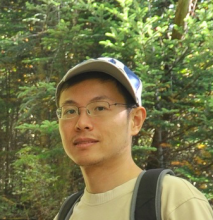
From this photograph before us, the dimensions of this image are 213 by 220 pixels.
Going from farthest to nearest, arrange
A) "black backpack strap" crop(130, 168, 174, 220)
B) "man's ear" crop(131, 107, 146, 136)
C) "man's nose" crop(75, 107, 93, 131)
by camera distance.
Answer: "man's ear" crop(131, 107, 146, 136) → "man's nose" crop(75, 107, 93, 131) → "black backpack strap" crop(130, 168, 174, 220)

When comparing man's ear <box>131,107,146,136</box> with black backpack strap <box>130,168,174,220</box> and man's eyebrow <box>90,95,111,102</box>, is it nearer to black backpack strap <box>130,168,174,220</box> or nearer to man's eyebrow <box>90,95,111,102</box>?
man's eyebrow <box>90,95,111,102</box>

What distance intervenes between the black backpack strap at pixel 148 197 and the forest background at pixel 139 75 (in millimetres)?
3437

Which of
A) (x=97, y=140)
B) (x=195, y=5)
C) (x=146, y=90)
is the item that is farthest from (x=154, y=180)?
(x=195, y=5)

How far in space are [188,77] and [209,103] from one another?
0.82m

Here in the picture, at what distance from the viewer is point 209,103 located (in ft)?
15.3

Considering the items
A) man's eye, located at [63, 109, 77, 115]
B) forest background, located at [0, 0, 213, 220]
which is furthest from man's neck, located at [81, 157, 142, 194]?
forest background, located at [0, 0, 213, 220]

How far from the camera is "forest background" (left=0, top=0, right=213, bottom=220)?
499cm

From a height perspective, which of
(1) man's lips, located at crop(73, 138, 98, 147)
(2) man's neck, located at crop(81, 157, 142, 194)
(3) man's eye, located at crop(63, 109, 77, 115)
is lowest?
(2) man's neck, located at crop(81, 157, 142, 194)

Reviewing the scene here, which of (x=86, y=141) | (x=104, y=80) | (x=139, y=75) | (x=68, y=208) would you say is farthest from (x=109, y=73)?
(x=139, y=75)

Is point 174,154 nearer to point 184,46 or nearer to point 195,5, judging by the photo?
point 184,46

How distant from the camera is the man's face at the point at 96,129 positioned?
1.42 metres

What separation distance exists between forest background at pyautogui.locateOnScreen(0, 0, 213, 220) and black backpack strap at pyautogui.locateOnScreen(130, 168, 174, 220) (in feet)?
11.3

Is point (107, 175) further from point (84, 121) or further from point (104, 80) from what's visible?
point (104, 80)

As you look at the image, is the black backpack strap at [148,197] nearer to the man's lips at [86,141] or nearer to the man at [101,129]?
the man at [101,129]
